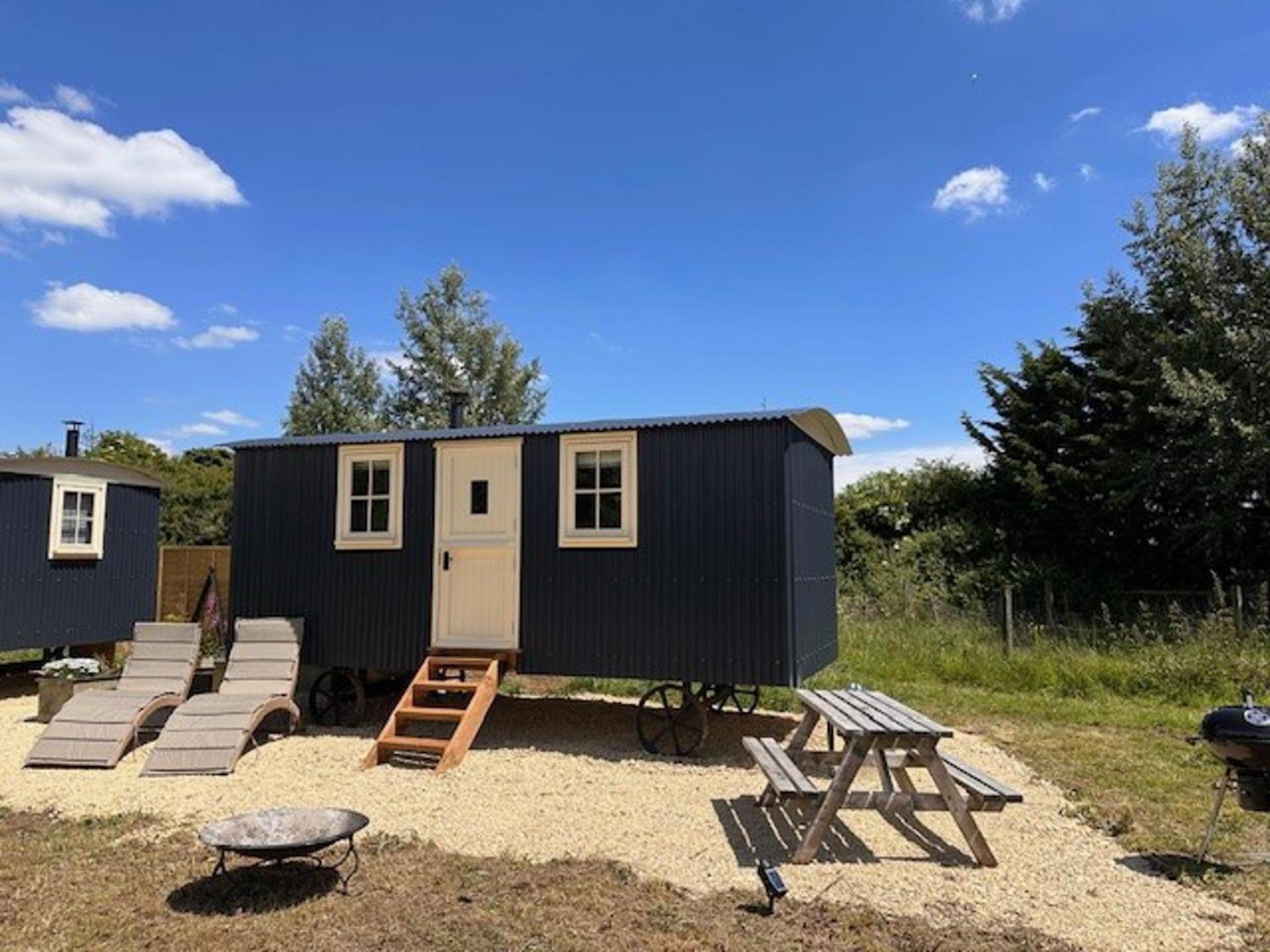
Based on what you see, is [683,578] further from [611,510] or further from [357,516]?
[357,516]

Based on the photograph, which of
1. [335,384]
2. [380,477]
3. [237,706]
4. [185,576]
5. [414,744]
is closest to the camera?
[414,744]

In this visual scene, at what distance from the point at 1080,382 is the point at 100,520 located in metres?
17.3

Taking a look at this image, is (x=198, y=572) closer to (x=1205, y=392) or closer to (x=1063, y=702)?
(x=1063, y=702)

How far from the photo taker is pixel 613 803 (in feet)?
18.7

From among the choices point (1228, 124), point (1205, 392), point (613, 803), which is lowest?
point (613, 803)

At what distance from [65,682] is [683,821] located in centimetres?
679

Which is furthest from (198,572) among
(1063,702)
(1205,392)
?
(1205,392)

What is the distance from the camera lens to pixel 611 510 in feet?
25.0

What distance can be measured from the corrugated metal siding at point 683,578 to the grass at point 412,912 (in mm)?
2869

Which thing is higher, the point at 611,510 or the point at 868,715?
the point at 611,510

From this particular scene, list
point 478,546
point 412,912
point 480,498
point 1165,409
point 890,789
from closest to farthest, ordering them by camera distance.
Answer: point 412,912 → point 890,789 → point 478,546 → point 480,498 → point 1165,409

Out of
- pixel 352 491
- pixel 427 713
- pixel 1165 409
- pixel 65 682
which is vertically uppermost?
pixel 1165 409

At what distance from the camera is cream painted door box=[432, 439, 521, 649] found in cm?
787

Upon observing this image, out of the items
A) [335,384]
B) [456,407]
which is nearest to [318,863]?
[456,407]
